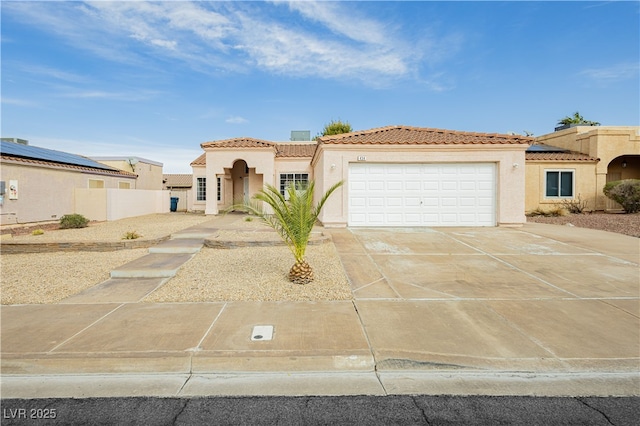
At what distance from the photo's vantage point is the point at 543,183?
19.9 m

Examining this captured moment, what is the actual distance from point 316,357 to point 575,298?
5.04 m

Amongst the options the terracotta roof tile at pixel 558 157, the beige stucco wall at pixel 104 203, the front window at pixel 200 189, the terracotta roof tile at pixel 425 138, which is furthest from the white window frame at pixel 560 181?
the beige stucco wall at pixel 104 203

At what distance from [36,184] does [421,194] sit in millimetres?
18234

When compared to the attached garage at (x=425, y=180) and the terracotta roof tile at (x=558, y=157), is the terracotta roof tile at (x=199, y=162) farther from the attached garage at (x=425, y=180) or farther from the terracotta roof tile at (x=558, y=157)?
the terracotta roof tile at (x=558, y=157)

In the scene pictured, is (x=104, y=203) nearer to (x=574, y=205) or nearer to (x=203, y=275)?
(x=203, y=275)

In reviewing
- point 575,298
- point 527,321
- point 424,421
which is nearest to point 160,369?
point 424,421

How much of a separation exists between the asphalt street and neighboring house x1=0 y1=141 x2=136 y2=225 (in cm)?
1566

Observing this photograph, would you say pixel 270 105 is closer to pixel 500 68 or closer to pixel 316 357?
pixel 500 68

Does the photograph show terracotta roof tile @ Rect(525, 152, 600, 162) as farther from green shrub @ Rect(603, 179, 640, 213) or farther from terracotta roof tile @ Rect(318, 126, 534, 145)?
terracotta roof tile @ Rect(318, 126, 534, 145)

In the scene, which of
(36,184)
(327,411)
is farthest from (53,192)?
(327,411)

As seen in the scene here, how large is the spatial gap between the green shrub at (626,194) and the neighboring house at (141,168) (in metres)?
32.5

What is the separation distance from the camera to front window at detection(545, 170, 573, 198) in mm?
20062

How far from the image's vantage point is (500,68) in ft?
59.2

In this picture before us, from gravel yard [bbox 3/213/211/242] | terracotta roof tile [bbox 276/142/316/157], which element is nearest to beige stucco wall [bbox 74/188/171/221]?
gravel yard [bbox 3/213/211/242]
